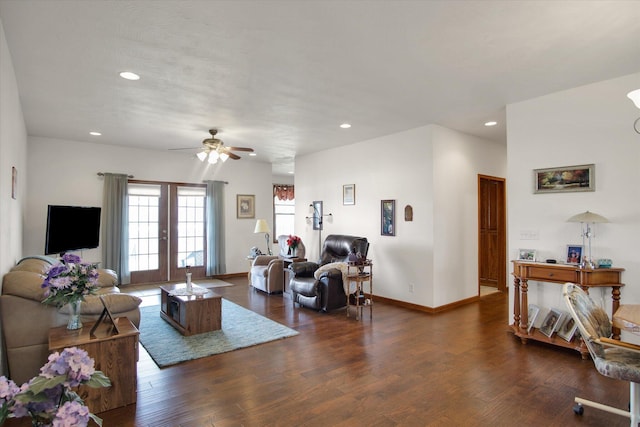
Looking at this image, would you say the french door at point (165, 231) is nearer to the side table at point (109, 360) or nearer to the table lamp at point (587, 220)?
the side table at point (109, 360)

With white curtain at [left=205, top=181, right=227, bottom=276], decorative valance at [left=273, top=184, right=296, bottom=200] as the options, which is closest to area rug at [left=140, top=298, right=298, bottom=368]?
white curtain at [left=205, top=181, right=227, bottom=276]

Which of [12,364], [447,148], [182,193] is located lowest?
[12,364]

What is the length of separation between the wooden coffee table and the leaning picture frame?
3902 millimetres

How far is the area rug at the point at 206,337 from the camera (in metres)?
3.48

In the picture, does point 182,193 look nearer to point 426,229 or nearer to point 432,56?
point 426,229

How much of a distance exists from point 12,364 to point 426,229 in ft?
15.5

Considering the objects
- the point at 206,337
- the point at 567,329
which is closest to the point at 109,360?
the point at 206,337

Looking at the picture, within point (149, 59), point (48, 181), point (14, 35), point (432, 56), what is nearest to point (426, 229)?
point (432, 56)

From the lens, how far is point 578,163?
3.71 m

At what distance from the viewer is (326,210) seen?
274 inches

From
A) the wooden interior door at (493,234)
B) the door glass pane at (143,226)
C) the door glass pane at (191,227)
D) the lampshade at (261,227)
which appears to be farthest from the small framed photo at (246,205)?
the wooden interior door at (493,234)

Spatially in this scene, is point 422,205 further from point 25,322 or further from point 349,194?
point 25,322

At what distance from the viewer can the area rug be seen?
3.48 metres

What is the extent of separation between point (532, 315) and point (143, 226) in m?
6.81
